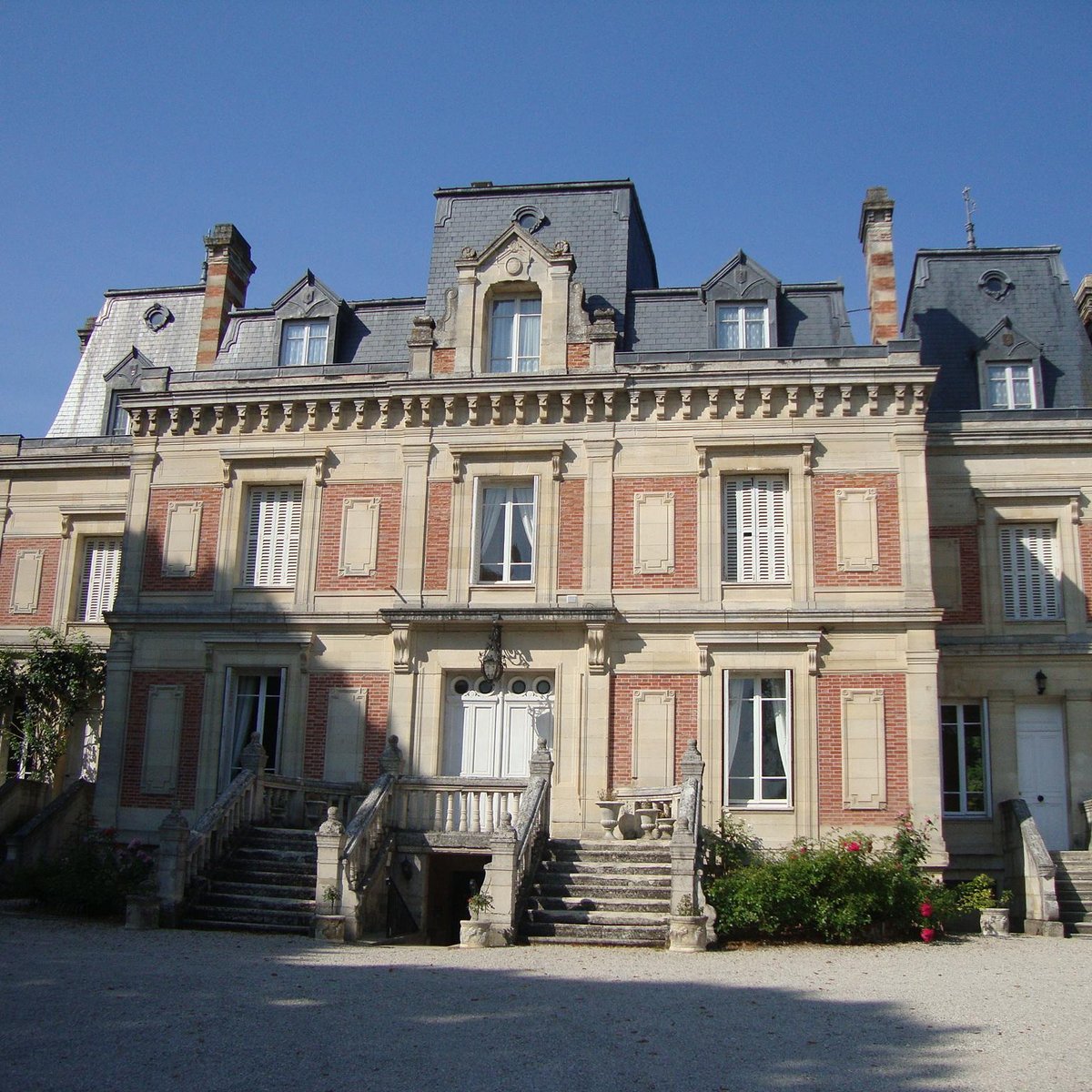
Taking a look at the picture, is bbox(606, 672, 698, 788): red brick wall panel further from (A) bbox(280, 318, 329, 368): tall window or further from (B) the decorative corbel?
(A) bbox(280, 318, 329, 368): tall window

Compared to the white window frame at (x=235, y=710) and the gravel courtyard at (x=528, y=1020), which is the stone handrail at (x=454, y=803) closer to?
the gravel courtyard at (x=528, y=1020)

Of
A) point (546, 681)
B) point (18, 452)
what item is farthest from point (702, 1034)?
point (18, 452)

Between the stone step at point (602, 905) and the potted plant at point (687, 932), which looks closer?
the potted plant at point (687, 932)

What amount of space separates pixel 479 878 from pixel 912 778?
636cm

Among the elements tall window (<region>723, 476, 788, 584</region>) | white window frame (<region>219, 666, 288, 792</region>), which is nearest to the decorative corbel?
tall window (<region>723, 476, 788, 584</region>)

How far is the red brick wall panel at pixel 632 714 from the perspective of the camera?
18281 mm

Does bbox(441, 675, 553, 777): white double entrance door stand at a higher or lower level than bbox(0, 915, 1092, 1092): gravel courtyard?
higher

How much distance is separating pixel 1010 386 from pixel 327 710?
1305cm

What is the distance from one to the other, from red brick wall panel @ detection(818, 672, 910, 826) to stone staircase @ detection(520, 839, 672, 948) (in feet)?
10.2

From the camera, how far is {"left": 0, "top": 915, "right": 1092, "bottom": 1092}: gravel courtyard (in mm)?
7648

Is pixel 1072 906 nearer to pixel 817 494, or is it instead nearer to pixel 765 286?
pixel 817 494

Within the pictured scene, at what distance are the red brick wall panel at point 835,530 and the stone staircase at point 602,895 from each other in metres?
5.12

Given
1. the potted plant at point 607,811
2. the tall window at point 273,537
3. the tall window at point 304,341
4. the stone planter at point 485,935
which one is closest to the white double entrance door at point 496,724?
the potted plant at point 607,811

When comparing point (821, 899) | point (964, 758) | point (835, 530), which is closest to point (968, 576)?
point (964, 758)
